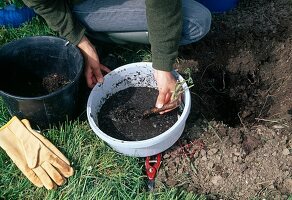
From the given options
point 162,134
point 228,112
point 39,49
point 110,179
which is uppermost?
point 39,49

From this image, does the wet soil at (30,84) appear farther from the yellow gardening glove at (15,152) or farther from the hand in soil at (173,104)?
the hand in soil at (173,104)

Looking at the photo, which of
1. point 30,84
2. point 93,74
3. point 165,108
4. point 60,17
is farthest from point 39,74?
point 165,108

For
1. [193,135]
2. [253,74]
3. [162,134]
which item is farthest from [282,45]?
[162,134]

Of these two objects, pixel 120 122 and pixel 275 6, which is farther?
pixel 275 6

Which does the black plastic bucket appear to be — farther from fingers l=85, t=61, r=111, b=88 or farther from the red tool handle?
the red tool handle

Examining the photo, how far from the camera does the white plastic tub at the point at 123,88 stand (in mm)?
1946

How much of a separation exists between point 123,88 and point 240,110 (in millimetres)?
638

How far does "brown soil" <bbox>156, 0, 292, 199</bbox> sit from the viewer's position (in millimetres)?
2051

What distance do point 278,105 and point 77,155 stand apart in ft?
3.52

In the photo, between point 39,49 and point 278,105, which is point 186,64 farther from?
point 39,49

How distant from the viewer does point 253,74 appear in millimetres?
2449

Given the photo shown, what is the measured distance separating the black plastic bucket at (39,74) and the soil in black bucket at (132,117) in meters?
0.18

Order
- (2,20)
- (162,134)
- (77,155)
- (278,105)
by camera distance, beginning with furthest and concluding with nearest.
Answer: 1. (2,20)
2. (278,105)
3. (77,155)
4. (162,134)

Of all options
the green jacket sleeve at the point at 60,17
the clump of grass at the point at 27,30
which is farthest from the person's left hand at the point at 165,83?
the clump of grass at the point at 27,30
